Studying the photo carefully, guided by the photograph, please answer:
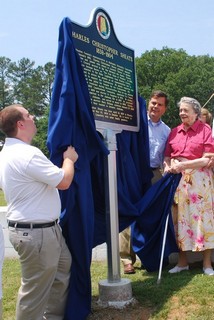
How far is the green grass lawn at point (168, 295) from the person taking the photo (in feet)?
13.0

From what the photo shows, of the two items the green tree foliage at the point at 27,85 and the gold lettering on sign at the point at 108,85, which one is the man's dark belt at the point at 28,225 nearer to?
the gold lettering on sign at the point at 108,85

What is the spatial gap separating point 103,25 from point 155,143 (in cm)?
165

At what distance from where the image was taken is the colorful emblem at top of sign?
14.3 feet

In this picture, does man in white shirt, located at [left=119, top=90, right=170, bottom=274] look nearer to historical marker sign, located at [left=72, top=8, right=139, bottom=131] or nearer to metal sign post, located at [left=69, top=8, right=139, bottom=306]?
historical marker sign, located at [left=72, top=8, right=139, bottom=131]

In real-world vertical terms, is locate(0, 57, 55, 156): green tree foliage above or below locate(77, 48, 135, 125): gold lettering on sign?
above

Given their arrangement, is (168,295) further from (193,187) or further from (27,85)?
(27,85)

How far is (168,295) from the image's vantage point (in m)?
4.30

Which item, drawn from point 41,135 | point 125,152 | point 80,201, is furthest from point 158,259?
point 41,135

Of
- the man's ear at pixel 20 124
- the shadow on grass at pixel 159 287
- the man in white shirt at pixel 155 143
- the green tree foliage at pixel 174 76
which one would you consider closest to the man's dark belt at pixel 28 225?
the man's ear at pixel 20 124

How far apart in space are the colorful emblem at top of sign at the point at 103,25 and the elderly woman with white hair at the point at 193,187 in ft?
3.95

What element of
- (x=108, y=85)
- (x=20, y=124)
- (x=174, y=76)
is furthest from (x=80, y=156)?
(x=174, y=76)

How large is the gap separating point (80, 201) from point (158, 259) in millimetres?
1608

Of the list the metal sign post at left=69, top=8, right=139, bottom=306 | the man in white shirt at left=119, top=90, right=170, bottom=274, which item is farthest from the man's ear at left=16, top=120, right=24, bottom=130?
the man in white shirt at left=119, top=90, right=170, bottom=274

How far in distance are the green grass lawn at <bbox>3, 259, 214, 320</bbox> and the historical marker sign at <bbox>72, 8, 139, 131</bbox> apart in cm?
163
